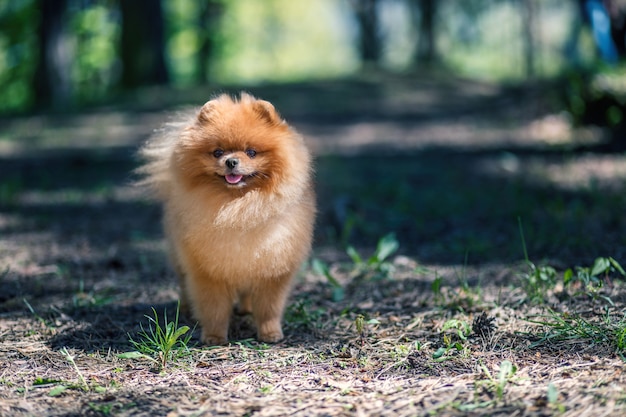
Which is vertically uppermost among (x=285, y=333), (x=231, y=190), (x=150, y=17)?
(x=150, y=17)

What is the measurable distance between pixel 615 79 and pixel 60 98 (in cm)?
1134

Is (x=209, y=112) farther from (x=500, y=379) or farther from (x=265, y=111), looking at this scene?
(x=500, y=379)

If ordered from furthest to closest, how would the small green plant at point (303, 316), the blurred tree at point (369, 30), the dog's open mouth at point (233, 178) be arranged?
the blurred tree at point (369, 30) → the small green plant at point (303, 316) → the dog's open mouth at point (233, 178)

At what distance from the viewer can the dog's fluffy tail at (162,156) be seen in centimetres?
399

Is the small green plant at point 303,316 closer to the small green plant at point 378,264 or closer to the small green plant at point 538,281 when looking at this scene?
the small green plant at point 378,264

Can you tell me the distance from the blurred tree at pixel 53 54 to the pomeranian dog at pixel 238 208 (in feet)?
41.1

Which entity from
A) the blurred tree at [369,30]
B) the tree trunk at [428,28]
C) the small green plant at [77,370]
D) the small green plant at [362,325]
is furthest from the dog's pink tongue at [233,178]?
the blurred tree at [369,30]

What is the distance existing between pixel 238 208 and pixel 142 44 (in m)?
12.6

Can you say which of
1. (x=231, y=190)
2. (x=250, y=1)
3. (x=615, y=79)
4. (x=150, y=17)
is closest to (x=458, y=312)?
(x=231, y=190)

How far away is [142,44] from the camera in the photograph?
15180 millimetres

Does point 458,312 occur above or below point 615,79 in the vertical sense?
below

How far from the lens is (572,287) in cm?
421

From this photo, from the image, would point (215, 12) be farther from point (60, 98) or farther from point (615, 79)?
point (615, 79)

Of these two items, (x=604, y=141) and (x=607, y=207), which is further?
(x=604, y=141)
